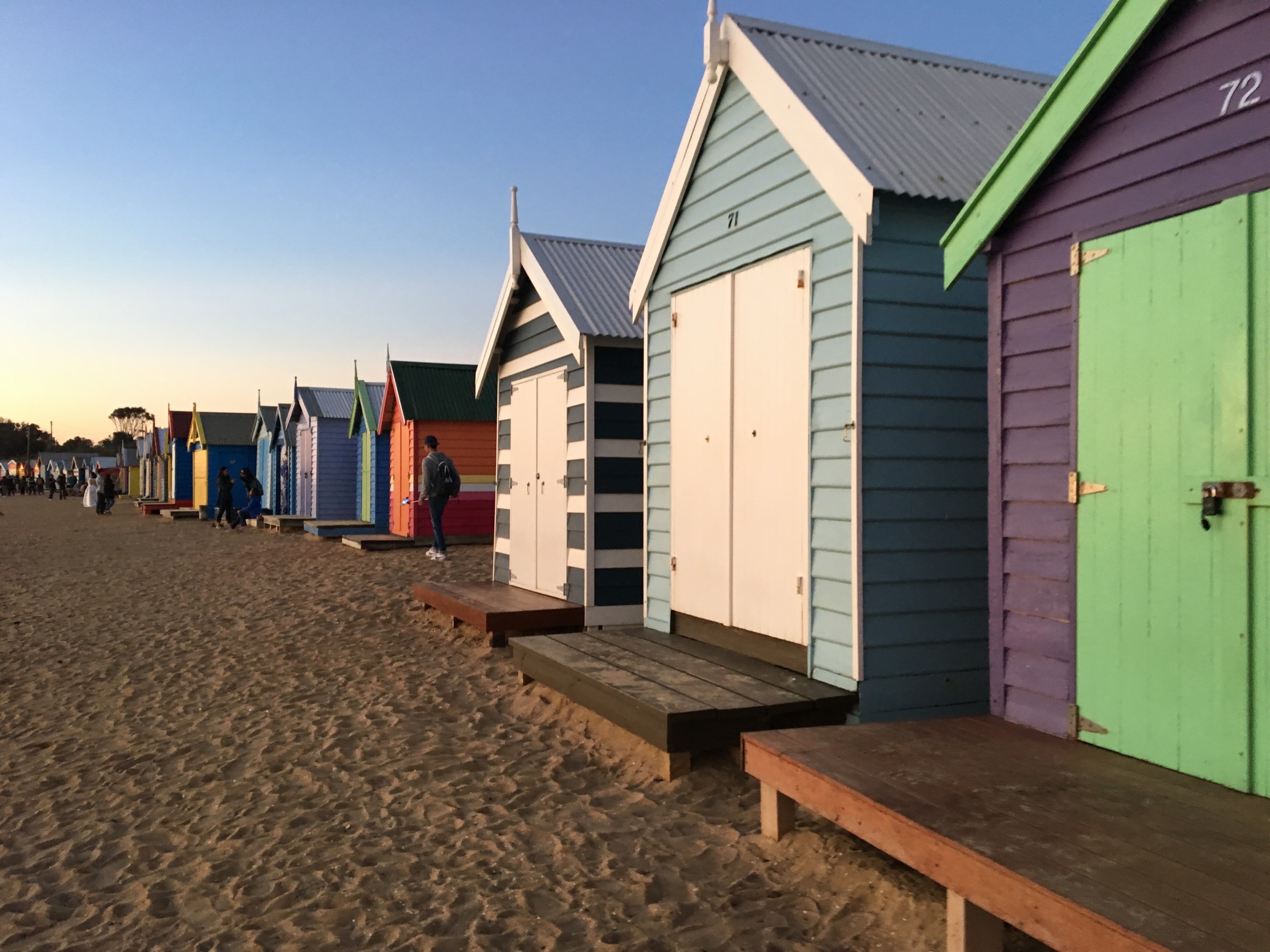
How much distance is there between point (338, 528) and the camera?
21797mm

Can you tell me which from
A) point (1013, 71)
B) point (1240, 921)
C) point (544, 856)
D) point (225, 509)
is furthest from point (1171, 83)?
point (225, 509)

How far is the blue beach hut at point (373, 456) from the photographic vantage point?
2233 cm

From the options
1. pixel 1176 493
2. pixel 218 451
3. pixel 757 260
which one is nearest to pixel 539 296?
pixel 757 260

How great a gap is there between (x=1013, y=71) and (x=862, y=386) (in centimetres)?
335

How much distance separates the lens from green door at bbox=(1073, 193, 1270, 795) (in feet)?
11.6

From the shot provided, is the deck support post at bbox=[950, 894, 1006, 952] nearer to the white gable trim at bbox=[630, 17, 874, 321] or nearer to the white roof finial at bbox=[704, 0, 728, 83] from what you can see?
the white gable trim at bbox=[630, 17, 874, 321]

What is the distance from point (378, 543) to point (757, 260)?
13561 mm

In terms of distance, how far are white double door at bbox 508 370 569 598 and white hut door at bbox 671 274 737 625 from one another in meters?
2.33

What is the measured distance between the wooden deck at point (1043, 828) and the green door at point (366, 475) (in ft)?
63.8

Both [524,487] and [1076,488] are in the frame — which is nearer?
[1076,488]

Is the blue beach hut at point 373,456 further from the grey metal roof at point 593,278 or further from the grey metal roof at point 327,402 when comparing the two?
the grey metal roof at point 593,278

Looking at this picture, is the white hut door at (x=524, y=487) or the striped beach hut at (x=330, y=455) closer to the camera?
the white hut door at (x=524, y=487)

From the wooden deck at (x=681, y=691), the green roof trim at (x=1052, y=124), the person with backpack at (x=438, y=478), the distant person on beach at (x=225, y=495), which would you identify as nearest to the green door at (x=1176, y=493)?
the green roof trim at (x=1052, y=124)

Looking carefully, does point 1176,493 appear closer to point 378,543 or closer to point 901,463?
point 901,463
